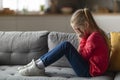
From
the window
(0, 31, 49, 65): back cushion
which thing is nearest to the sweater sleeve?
(0, 31, 49, 65): back cushion

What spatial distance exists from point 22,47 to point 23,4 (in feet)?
7.18

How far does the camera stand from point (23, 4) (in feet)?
16.6

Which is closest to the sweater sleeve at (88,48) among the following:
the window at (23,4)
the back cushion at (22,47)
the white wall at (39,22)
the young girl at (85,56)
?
the young girl at (85,56)

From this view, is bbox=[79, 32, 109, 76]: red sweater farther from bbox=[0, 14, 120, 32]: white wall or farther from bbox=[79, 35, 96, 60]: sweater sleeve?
bbox=[0, 14, 120, 32]: white wall

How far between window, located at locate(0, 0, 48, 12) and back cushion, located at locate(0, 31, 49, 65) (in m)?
2.02

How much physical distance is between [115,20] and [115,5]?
1.09 ft

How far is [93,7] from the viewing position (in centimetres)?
499

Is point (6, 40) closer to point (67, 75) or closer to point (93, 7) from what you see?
point (67, 75)

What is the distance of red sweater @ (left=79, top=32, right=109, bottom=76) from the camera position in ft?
8.43

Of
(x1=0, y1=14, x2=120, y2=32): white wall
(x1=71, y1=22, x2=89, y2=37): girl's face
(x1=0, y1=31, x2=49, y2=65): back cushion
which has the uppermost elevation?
(x1=71, y1=22, x2=89, y2=37): girl's face

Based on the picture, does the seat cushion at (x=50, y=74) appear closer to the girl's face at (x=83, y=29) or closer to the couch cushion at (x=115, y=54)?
the couch cushion at (x=115, y=54)

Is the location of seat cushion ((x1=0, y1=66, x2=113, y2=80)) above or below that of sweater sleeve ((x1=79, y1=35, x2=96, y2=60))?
below

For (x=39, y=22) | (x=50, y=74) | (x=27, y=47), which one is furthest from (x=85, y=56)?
(x=39, y=22)

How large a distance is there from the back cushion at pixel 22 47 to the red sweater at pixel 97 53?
58 cm
